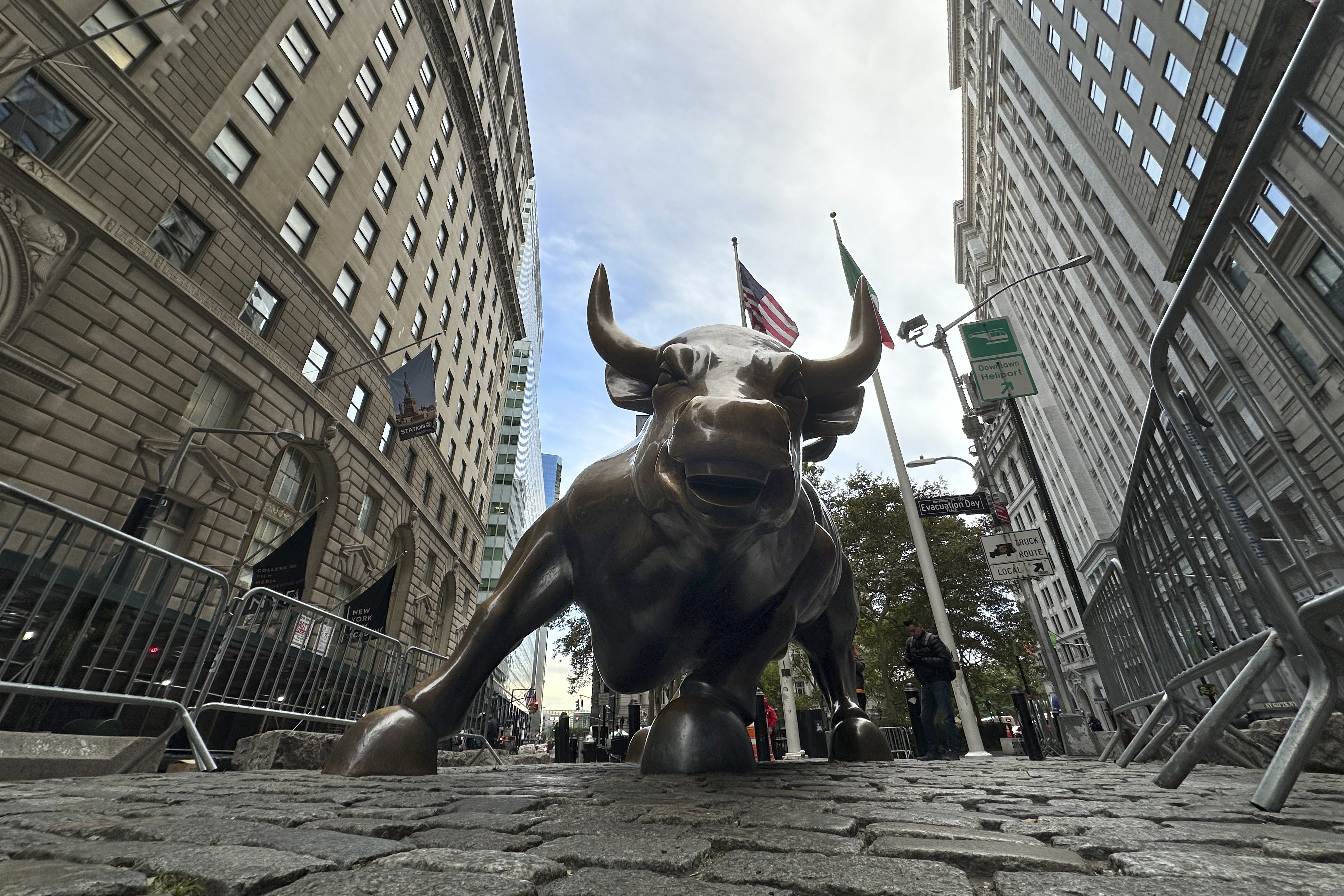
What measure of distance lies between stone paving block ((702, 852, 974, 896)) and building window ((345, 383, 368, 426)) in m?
19.6

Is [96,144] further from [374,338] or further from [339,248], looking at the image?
[374,338]

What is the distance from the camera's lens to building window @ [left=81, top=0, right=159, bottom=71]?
39.0 feet

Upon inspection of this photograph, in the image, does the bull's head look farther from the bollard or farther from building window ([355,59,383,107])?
building window ([355,59,383,107])

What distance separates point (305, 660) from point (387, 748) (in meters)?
4.12

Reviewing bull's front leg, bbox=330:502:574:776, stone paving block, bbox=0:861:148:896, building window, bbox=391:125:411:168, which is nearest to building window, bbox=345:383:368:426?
building window, bbox=391:125:411:168

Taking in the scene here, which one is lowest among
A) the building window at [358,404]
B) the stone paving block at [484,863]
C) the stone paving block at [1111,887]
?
the stone paving block at [1111,887]

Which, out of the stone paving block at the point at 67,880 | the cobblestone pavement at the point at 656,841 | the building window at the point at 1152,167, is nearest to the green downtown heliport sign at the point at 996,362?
the cobblestone pavement at the point at 656,841

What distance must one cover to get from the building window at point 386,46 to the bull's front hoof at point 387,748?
25.6 m

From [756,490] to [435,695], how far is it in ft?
5.56

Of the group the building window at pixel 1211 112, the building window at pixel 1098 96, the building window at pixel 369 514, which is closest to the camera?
the building window at pixel 1211 112

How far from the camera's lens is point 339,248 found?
18.7m

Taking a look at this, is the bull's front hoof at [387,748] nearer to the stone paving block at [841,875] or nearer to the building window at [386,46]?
the stone paving block at [841,875]

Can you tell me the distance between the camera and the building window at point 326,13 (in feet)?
59.9

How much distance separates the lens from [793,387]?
Result: 235cm
